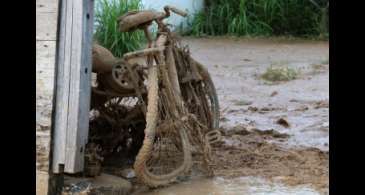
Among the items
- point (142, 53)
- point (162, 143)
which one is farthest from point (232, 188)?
point (142, 53)

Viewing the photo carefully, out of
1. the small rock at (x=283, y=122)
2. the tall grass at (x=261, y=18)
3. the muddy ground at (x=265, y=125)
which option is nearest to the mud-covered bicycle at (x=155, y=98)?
the muddy ground at (x=265, y=125)

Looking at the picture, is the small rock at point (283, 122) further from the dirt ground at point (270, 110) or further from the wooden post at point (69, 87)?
the wooden post at point (69, 87)

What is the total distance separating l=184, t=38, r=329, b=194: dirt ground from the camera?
5719 mm

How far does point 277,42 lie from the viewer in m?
13.4

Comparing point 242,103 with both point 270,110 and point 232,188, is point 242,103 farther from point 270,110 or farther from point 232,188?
point 232,188

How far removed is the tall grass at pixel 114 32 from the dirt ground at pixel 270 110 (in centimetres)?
118

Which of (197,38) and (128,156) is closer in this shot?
(128,156)

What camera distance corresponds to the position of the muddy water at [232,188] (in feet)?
16.5

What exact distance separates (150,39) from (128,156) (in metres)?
0.94

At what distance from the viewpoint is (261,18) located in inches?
564

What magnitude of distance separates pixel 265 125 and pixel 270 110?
0.78 metres

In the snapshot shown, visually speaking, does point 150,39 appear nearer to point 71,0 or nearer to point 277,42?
point 71,0
